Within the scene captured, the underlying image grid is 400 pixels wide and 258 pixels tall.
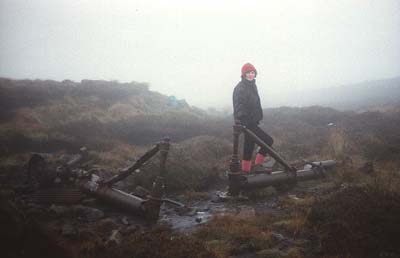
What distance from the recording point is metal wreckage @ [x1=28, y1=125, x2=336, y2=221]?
552cm

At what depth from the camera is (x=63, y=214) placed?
5.83m

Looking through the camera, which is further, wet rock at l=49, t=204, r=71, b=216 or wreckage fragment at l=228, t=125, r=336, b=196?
wreckage fragment at l=228, t=125, r=336, b=196

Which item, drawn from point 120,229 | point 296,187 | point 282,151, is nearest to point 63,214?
point 120,229

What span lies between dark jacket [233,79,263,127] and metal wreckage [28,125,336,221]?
1.90 ft

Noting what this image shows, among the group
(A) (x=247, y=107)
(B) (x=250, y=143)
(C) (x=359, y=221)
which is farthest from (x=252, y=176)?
(C) (x=359, y=221)

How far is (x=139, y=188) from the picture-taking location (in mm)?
7184

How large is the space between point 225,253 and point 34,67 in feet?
510

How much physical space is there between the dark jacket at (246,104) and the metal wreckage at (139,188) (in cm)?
58

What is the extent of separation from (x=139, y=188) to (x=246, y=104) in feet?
9.82

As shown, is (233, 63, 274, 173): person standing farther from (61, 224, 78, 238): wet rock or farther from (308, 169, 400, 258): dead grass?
(61, 224, 78, 238): wet rock

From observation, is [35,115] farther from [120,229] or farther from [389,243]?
[389,243]

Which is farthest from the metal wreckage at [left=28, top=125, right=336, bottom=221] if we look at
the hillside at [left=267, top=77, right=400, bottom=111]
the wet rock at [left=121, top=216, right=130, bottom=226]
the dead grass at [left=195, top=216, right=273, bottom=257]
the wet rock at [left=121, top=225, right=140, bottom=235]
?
the hillside at [left=267, top=77, right=400, bottom=111]

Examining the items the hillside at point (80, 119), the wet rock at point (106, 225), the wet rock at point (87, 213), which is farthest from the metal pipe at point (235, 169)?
the hillside at point (80, 119)

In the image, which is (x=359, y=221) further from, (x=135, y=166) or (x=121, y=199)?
(x=121, y=199)
